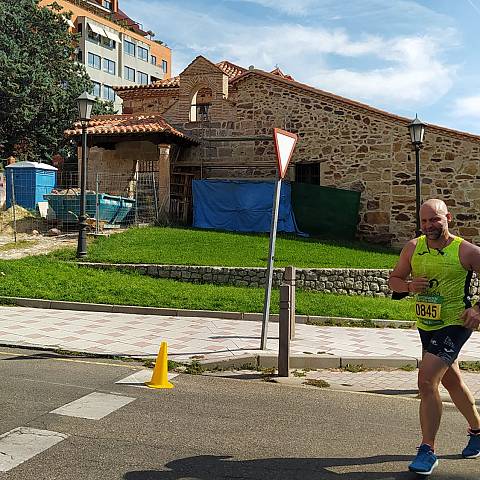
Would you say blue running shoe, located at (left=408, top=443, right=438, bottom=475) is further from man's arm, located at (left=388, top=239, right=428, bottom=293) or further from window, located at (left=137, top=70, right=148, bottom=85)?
window, located at (left=137, top=70, right=148, bottom=85)

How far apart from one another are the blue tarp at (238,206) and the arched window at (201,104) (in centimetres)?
475

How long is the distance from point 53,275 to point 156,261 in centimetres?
258

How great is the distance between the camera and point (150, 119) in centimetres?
2391

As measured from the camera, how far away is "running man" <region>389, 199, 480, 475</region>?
419cm

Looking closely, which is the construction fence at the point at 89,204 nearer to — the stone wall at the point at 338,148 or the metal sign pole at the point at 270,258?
the stone wall at the point at 338,148

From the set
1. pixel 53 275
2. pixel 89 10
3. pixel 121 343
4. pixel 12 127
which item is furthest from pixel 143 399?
pixel 89 10

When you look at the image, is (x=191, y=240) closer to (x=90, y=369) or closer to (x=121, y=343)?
(x=121, y=343)

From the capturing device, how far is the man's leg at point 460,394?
4.47 meters

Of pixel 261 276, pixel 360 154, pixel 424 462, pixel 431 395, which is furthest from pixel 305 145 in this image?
pixel 424 462

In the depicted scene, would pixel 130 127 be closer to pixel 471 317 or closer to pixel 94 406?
pixel 94 406

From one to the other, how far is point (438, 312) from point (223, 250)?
487 inches

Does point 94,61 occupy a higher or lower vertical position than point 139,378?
higher

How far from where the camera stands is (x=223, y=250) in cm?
1648

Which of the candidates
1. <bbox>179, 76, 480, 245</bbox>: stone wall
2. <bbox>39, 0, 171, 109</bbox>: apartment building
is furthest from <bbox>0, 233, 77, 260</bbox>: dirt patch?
<bbox>39, 0, 171, 109</bbox>: apartment building
